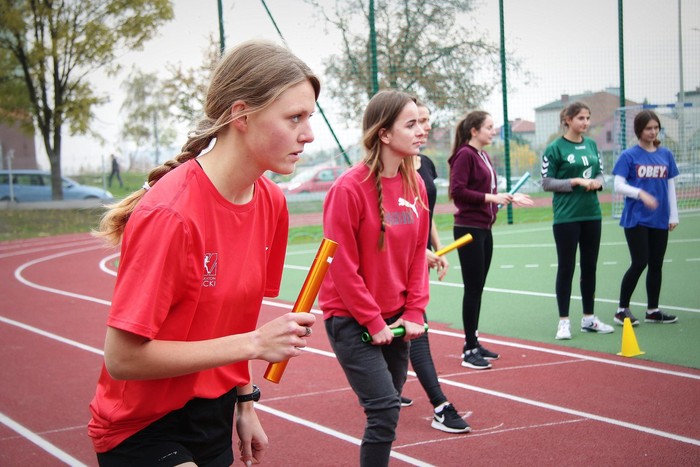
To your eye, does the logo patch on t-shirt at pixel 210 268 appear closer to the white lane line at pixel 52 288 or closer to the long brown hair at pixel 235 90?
the long brown hair at pixel 235 90

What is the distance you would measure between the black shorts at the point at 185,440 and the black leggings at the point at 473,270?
4132 mm

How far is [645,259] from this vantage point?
7.58 meters

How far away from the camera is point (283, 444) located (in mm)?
4871

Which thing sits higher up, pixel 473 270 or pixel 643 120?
pixel 643 120

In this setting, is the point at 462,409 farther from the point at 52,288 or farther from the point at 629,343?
the point at 52,288

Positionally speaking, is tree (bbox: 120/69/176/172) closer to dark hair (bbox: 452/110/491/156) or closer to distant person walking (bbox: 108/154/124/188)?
distant person walking (bbox: 108/154/124/188)

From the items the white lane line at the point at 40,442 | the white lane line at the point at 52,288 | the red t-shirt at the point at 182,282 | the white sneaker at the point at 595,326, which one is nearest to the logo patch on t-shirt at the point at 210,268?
the red t-shirt at the point at 182,282

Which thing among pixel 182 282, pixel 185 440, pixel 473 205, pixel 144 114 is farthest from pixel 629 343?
pixel 144 114

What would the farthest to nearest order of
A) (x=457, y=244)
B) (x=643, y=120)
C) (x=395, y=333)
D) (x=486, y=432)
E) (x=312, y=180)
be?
(x=312, y=180) < (x=643, y=120) < (x=457, y=244) < (x=486, y=432) < (x=395, y=333)

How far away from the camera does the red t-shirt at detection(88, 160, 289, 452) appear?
189cm

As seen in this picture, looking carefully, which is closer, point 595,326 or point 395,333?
point 395,333

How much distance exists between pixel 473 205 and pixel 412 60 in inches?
524

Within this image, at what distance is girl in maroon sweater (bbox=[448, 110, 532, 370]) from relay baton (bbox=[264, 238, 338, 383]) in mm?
4033

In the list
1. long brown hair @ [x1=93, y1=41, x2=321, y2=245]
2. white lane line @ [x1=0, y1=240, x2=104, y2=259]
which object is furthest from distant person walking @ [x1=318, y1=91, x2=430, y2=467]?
white lane line @ [x1=0, y1=240, x2=104, y2=259]
